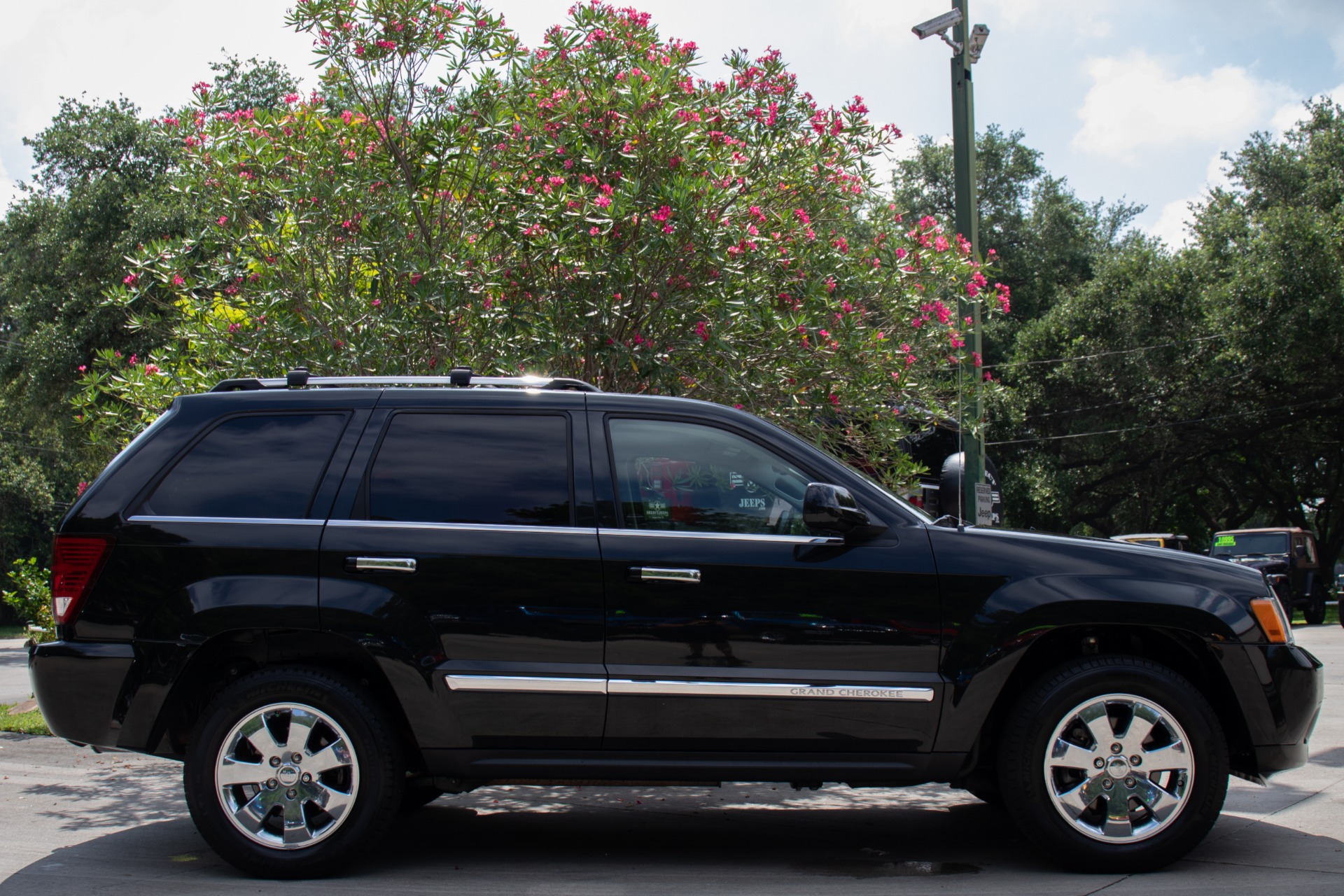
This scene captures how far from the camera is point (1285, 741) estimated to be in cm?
484

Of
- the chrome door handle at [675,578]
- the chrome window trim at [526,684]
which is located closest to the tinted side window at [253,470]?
the chrome window trim at [526,684]

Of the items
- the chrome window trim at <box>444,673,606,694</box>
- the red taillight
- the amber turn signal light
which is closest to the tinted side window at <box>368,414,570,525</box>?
the chrome window trim at <box>444,673,606,694</box>

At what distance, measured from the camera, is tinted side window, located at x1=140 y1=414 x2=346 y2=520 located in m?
4.90

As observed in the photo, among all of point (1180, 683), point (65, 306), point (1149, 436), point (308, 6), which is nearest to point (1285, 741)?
point (1180, 683)

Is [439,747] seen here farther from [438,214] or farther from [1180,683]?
[438,214]

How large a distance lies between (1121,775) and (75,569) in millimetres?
4221

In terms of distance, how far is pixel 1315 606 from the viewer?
2678cm

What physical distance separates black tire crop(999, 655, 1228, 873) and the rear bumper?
3496 millimetres

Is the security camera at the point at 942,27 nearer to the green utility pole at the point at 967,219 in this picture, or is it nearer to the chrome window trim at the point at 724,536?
the green utility pole at the point at 967,219

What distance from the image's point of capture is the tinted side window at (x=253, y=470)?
4.90 m

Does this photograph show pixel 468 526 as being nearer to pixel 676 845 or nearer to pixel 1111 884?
pixel 676 845

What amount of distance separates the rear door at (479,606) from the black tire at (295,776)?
227 mm

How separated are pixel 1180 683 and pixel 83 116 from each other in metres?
21.7

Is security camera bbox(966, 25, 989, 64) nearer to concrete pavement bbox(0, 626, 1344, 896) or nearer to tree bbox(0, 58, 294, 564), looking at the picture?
concrete pavement bbox(0, 626, 1344, 896)
